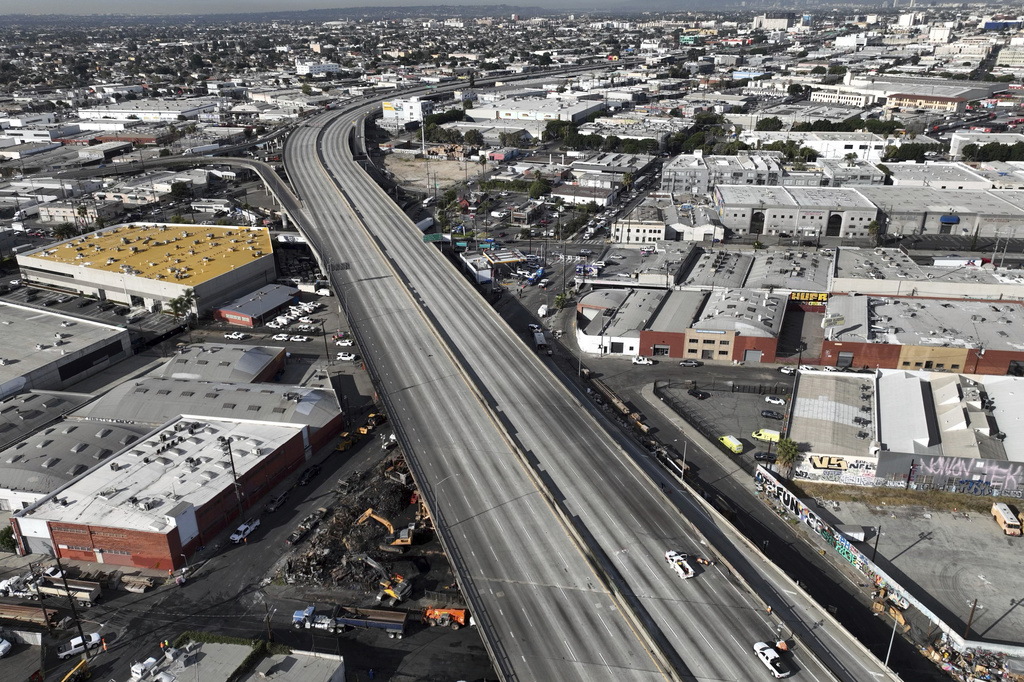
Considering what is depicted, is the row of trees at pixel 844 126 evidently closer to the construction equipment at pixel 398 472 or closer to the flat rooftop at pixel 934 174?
the flat rooftop at pixel 934 174

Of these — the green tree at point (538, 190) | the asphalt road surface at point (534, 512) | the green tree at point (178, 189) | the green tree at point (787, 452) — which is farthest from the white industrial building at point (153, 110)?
the green tree at point (787, 452)

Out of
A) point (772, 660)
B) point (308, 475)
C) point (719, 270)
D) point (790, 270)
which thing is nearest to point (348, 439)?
point (308, 475)

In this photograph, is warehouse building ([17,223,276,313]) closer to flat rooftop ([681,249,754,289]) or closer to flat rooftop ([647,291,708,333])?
flat rooftop ([647,291,708,333])

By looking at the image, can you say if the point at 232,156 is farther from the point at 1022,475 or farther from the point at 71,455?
the point at 1022,475

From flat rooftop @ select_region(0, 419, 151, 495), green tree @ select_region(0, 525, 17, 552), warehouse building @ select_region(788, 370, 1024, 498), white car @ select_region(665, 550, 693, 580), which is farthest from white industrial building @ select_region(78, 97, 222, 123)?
white car @ select_region(665, 550, 693, 580)

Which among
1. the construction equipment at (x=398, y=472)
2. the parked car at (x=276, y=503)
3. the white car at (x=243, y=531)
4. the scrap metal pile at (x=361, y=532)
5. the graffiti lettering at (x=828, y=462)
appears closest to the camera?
the scrap metal pile at (x=361, y=532)

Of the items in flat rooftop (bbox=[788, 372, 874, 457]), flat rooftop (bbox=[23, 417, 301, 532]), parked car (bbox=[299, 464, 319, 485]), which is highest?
flat rooftop (bbox=[23, 417, 301, 532])
